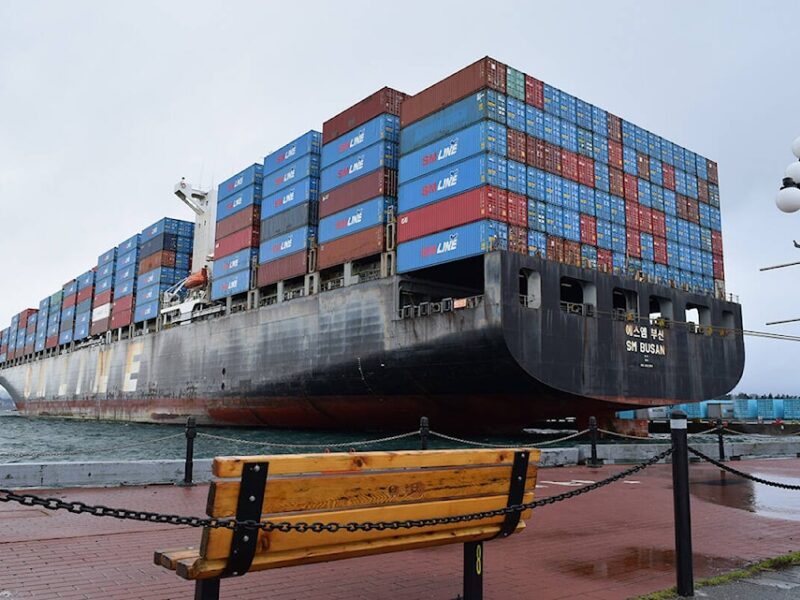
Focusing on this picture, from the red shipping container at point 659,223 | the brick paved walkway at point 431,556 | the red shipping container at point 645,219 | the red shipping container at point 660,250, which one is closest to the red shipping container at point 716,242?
the red shipping container at point 659,223

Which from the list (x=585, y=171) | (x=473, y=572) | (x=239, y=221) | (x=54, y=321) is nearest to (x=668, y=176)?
(x=585, y=171)

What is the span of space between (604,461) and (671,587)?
9.85 metres

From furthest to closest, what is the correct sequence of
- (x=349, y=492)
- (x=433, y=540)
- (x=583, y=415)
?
(x=583, y=415)
(x=433, y=540)
(x=349, y=492)

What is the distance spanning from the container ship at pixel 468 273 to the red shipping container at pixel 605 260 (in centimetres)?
10

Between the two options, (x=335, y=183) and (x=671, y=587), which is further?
(x=335, y=183)

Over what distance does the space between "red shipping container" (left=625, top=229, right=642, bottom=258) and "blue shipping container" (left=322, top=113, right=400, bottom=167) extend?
1216 cm

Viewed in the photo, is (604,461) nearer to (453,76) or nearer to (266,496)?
(266,496)

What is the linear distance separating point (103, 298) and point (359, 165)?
40.4m

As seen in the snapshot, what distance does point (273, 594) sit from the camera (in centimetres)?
430

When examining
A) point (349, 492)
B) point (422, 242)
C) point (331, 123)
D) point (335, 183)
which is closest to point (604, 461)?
point (349, 492)

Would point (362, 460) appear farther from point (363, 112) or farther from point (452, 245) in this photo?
point (363, 112)

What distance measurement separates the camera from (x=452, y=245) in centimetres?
2464

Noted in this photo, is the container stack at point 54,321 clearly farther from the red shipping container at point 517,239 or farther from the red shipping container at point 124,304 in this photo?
the red shipping container at point 517,239

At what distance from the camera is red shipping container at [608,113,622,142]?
3036 cm
